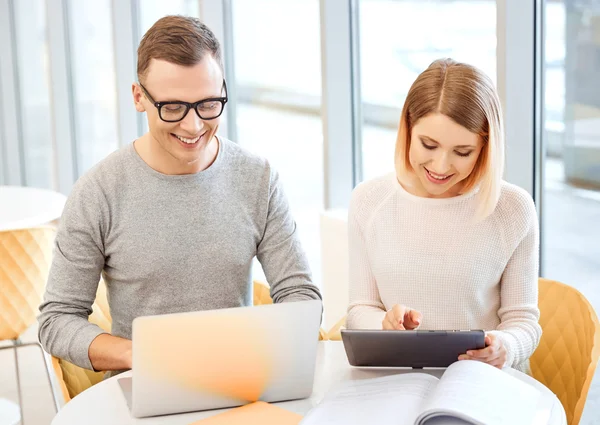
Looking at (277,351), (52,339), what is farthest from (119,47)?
(277,351)

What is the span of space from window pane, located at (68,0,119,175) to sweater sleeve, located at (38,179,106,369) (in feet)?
14.5

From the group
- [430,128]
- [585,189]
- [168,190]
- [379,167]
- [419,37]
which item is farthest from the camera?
[379,167]

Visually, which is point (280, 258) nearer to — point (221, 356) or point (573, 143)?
point (221, 356)

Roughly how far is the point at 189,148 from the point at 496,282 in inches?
29.1

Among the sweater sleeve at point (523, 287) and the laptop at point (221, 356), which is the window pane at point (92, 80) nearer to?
the sweater sleeve at point (523, 287)

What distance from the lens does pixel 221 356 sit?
4.62 ft

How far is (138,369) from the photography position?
54.5 inches

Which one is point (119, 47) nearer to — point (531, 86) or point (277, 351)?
point (531, 86)

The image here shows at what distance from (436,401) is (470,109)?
28.3 inches

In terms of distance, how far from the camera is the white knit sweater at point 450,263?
1849mm

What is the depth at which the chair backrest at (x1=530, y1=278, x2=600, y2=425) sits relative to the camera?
188 centimetres

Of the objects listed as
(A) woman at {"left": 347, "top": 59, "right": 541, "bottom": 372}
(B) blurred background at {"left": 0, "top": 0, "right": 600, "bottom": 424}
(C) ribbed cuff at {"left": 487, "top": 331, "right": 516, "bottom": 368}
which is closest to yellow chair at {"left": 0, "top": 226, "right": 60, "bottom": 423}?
(B) blurred background at {"left": 0, "top": 0, "right": 600, "bottom": 424}

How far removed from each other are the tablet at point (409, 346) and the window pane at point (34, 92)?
6.00 meters

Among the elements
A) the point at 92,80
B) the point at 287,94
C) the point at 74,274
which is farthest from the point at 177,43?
the point at 92,80
